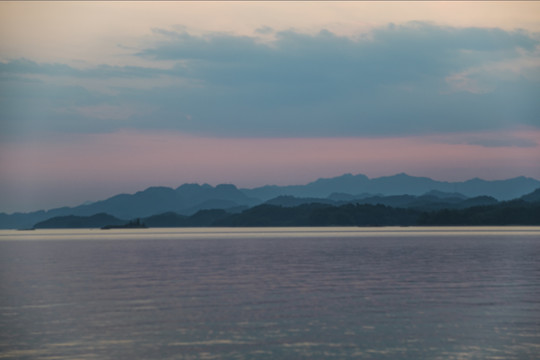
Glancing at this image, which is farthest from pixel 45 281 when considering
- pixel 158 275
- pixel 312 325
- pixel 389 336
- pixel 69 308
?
pixel 389 336

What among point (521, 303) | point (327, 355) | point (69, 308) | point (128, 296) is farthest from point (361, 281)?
point (327, 355)

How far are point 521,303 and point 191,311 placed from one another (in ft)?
72.9

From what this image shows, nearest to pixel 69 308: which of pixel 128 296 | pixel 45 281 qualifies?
pixel 128 296

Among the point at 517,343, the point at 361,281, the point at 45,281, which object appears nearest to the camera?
the point at 517,343

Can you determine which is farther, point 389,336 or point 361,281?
point 361,281

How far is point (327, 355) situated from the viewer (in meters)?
29.1

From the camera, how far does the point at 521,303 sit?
1762 inches

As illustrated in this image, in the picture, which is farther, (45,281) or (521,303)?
(45,281)

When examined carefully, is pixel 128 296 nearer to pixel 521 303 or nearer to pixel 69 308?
pixel 69 308

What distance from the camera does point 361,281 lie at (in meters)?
60.0

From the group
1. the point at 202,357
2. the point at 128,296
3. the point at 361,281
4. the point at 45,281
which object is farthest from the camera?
the point at 45,281

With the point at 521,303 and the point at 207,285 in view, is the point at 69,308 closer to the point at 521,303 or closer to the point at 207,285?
the point at 207,285

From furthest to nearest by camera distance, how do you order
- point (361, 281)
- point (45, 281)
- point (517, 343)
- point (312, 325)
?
point (45, 281)
point (361, 281)
point (312, 325)
point (517, 343)

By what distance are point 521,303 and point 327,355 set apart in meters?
21.4
